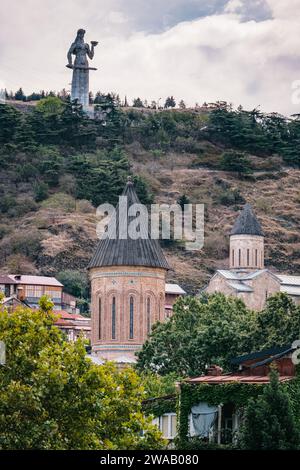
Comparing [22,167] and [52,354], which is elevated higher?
[22,167]

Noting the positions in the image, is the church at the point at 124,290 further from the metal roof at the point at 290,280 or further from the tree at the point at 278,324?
the tree at the point at 278,324

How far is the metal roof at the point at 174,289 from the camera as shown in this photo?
116 m

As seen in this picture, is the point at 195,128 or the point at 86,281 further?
the point at 195,128

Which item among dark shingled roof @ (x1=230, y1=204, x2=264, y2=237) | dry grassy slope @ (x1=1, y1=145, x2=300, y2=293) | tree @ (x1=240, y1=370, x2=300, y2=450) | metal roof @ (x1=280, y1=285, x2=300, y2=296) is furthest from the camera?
dry grassy slope @ (x1=1, y1=145, x2=300, y2=293)

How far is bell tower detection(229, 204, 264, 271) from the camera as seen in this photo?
113125 millimetres

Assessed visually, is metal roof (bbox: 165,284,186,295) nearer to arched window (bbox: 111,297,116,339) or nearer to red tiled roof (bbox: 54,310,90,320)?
red tiled roof (bbox: 54,310,90,320)

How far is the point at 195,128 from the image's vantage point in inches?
6555

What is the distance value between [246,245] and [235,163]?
40.2 m

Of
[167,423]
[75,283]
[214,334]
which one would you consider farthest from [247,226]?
[167,423]

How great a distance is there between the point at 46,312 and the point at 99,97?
133583 mm

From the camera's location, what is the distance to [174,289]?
11750cm

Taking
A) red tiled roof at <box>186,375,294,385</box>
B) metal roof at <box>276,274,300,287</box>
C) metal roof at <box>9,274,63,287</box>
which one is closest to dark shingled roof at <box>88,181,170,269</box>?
metal roof at <box>276,274,300,287</box>
